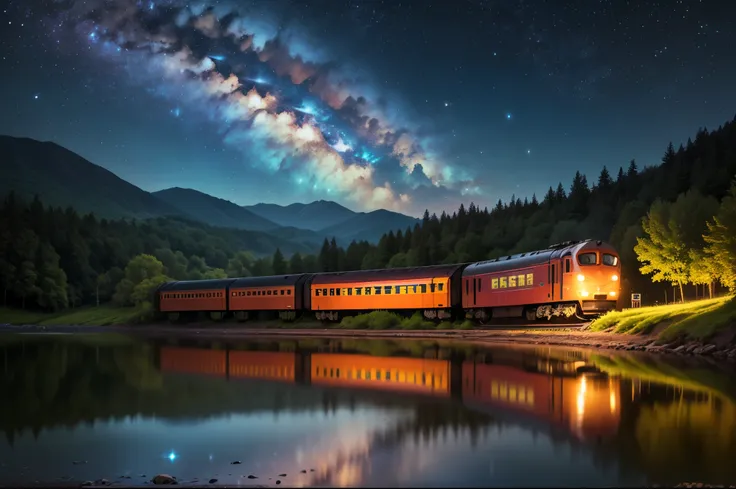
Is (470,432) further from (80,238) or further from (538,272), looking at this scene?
(80,238)

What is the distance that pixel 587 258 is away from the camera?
38.8 meters

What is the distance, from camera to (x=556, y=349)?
3241 centimetres

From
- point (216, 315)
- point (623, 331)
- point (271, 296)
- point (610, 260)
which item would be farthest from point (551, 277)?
point (216, 315)

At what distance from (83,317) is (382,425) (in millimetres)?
101366

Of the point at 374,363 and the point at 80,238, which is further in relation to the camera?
the point at 80,238

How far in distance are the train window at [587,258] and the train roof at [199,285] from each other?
4313 centimetres

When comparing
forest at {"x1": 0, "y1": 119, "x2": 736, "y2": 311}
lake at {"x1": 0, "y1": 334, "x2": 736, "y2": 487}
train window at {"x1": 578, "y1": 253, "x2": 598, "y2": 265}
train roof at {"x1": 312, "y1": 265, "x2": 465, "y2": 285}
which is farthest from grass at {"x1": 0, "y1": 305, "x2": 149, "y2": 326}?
lake at {"x1": 0, "y1": 334, "x2": 736, "y2": 487}

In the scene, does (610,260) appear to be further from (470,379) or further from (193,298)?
(193,298)

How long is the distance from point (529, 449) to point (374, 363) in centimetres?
1609

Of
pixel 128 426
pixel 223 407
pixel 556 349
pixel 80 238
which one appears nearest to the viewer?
pixel 128 426

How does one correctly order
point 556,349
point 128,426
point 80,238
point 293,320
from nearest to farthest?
point 128,426 → point 556,349 → point 293,320 → point 80,238

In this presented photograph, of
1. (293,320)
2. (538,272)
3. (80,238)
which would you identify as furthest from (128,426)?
(80,238)

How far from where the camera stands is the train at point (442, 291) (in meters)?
39.3

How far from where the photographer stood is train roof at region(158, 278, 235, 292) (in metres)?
74.5
